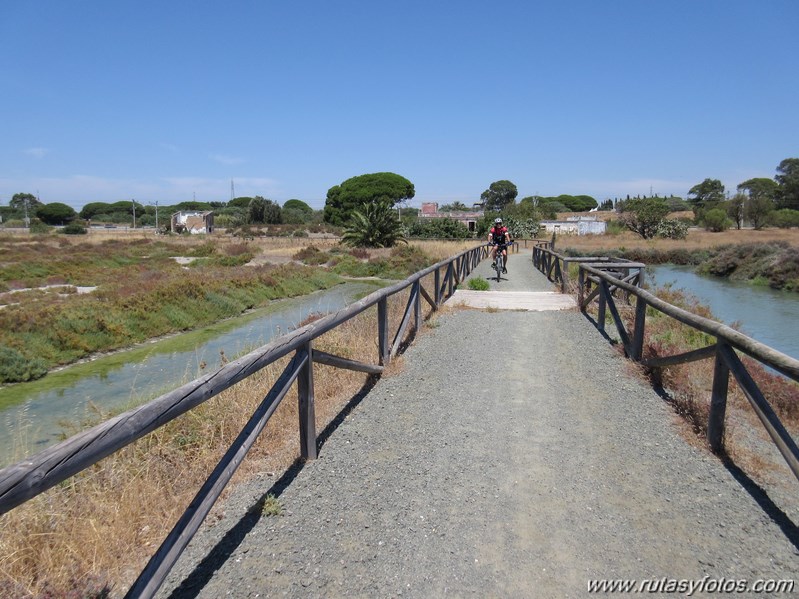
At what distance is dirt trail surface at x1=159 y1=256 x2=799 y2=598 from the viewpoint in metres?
3.17

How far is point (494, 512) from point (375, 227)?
44.9 meters

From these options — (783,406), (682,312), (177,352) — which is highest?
(682,312)

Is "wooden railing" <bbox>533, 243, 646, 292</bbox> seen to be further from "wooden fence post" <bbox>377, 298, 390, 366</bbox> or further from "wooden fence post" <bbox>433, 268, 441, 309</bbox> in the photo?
"wooden fence post" <bbox>377, 298, 390, 366</bbox>

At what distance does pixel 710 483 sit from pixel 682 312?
220 centimetres

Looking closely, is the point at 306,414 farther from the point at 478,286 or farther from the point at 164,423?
the point at 478,286

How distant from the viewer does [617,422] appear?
556cm

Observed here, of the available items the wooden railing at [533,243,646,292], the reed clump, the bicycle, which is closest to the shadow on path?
the reed clump

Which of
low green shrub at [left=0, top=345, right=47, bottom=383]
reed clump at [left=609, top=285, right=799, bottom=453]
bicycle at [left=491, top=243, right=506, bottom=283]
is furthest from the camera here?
→ bicycle at [left=491, top=243, right=506, bottom=283]

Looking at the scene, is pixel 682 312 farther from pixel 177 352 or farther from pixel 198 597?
pixel 177 352

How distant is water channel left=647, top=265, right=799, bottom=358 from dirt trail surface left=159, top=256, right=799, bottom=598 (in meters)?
10.0

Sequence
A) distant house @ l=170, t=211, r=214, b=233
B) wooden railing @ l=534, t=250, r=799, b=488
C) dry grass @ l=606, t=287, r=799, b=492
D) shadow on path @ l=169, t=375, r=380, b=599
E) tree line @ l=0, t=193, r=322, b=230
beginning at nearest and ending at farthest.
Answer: shadow on path @ l=169, t=375, r=380, b=599
wooden railing @ l=534, t=250, r=799, b=488
dry grass @ l=606, t=287, r=799, b=492
distant house @ l=170, t=211, r=214, b=233
tree line @ l=0, t=193, r=322, b=230

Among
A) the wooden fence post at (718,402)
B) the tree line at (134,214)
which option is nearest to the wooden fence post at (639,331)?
the wooden fence post at (718,402)

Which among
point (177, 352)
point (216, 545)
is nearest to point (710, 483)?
point (216, 545)

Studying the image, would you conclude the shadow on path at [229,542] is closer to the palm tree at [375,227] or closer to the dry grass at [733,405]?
the dry grass at [733,405]
